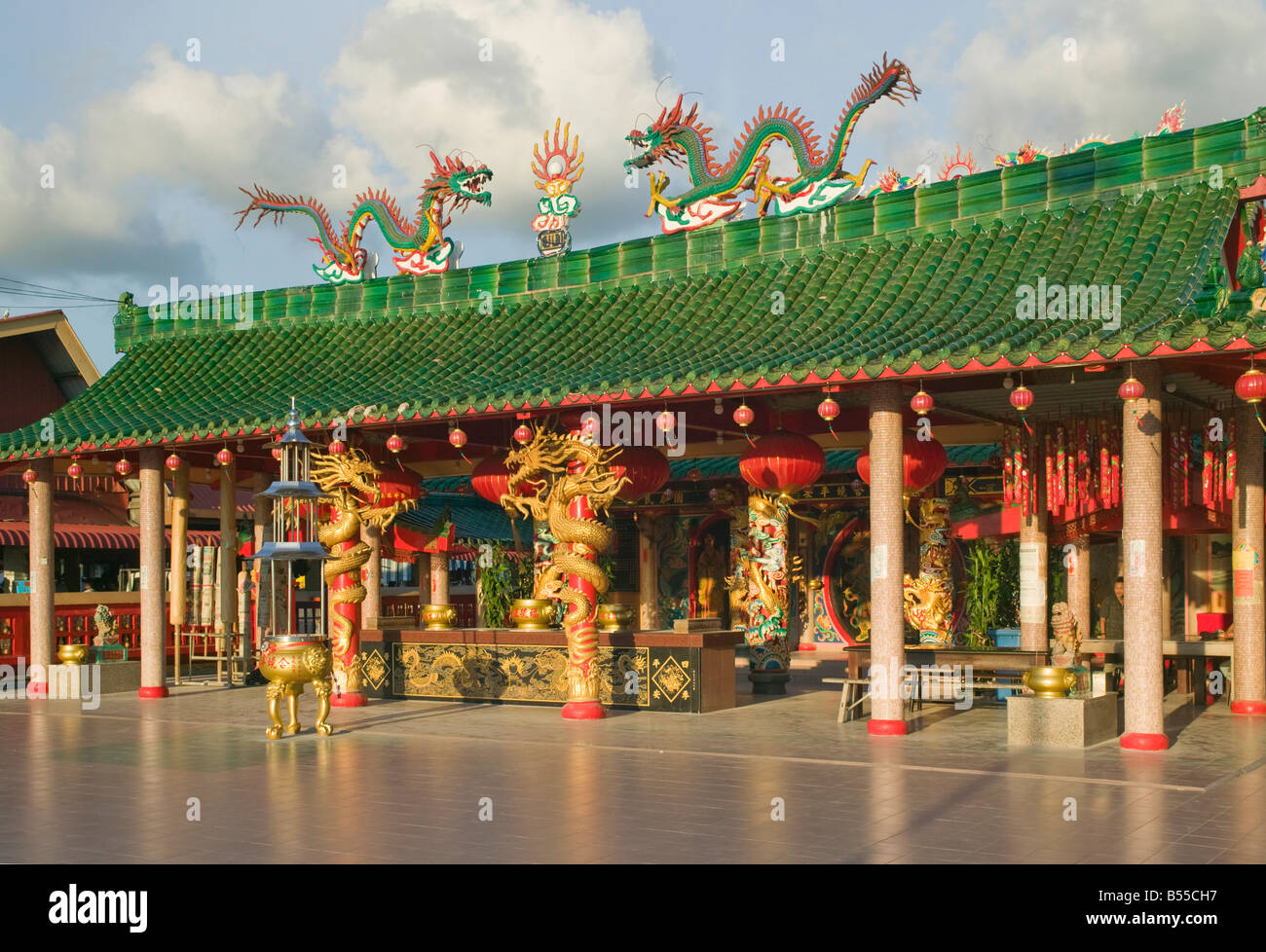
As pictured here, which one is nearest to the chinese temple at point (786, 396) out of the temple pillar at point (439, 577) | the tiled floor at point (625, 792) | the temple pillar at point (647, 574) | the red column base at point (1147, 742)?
the red column base at point (1147, 742)

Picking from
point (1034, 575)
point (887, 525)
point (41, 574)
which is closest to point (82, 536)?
point (41, 574)

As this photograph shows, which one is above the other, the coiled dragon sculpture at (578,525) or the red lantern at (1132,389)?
the red lantern at (1132,389)

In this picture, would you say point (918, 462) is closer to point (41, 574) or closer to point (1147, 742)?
point (1147, 742)

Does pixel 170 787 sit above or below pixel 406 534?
below

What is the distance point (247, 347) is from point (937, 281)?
32.1 feet

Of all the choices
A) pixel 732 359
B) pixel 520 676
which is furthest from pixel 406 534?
pixel 732 359

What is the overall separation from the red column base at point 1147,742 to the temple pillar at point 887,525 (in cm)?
205

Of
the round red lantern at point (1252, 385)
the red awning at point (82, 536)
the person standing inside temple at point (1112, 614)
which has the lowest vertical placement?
the person standing inside temple at point (1112, 614)

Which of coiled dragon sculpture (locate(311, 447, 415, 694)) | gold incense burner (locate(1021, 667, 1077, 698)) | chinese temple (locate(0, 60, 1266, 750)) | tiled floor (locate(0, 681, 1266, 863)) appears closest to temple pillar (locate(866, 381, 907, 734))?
chinese temple (locate(0, 60, 1266, 750))

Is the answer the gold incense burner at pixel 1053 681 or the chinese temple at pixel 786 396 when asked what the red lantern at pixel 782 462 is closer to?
the chinese temple at pixel 786 396

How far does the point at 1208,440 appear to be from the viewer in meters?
12.5

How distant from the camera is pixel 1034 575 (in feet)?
49.2

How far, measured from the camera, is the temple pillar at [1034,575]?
14.9 m
